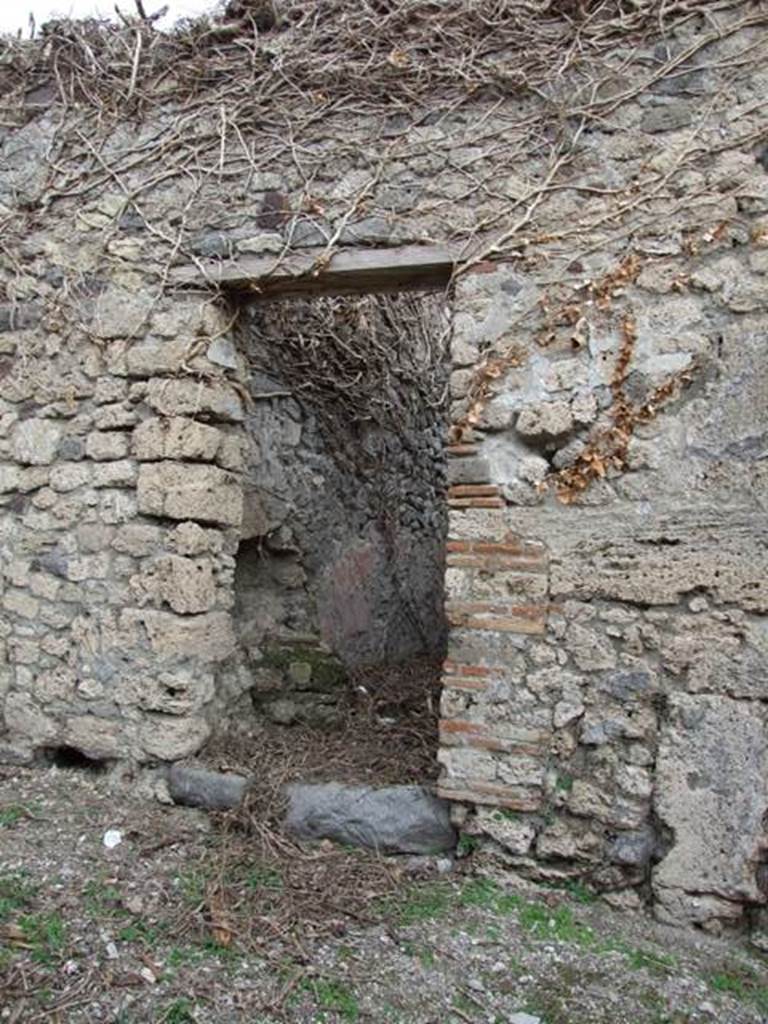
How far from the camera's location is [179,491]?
3223 millimetres

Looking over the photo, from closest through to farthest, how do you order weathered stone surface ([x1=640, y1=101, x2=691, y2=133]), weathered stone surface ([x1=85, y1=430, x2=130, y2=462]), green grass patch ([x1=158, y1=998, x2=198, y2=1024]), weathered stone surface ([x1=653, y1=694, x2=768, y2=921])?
Answer: 1. green grass patch ([x1=158, y1=998, x2=198, y2=1024])
2. weathered stone surface ([x1=653, y1=694, x2=768, y2=921])
3. weathered stone surface ([x1=640, y1=101, x2=691, y2=133])
4. weathered stone surface ([x1=85, y1=430, x2=130, y2=462])

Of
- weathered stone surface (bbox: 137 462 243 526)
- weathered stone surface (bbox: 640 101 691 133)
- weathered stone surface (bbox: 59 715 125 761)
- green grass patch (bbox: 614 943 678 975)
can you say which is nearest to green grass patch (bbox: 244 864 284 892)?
weathered stone surface (bbox: 59 715 125 761)

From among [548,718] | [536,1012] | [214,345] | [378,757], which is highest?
[214,345]

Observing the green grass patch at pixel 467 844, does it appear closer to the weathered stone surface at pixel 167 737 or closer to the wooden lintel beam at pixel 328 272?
the weathered stone surface at pixel 167 737

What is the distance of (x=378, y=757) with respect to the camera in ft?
11.3

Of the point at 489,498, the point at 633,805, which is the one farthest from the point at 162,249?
the point at 633,805

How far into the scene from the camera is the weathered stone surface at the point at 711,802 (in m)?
2.46

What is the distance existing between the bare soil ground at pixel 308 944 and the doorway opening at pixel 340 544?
1.92ft

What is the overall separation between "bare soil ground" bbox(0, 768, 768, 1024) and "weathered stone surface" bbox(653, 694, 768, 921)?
0.17 metres

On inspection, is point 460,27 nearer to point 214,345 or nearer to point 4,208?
point 214,345

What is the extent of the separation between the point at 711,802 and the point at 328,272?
7.69ft

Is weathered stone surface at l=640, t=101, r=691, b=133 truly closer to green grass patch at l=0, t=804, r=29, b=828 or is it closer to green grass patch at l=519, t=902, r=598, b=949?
green grass patch at l=519, t=902, r=598, b=949

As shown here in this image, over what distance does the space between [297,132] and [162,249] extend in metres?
0.75

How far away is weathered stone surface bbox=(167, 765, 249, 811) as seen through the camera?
3078mm
